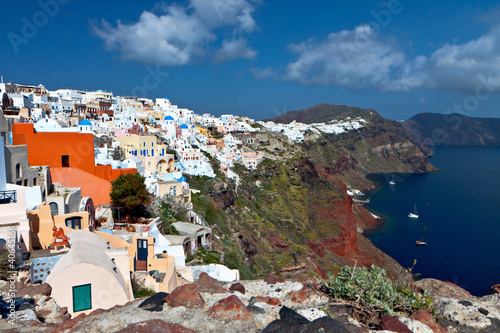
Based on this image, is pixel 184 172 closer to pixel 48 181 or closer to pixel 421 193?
pixel 48 181

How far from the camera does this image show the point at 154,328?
14.8 feet

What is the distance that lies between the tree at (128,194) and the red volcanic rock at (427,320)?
18.0 meters

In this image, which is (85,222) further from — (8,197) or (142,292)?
(142,292)

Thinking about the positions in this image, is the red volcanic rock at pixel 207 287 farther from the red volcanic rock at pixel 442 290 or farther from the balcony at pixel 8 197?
the balcony at pixel 8 197

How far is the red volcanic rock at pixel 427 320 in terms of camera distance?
5164 mm

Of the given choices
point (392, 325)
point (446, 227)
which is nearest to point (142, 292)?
point (392, 325)

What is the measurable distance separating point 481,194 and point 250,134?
3019 inches

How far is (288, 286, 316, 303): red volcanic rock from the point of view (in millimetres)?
6311

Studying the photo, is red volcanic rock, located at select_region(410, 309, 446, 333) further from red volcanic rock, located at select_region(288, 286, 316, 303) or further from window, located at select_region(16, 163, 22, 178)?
window, located at select_region(16, 163, 22, 178)

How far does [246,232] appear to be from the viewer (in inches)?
1572

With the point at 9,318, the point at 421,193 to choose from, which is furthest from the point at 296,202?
the point at 421,193

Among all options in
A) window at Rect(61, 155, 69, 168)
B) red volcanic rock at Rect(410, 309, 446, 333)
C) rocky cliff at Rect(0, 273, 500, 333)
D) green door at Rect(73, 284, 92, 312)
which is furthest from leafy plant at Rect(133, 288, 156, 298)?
window at Rect(61, 155, 69, 168)

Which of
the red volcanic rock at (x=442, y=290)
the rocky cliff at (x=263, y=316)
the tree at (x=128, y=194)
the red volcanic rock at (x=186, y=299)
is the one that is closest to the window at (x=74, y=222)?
the tree at (x=128, y=194)

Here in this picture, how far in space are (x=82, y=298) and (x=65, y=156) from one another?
15465 mm
